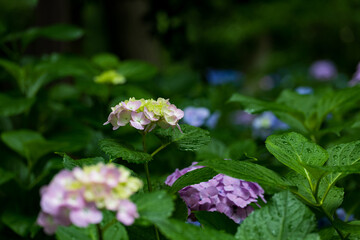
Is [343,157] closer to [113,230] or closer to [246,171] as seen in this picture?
[246,171]

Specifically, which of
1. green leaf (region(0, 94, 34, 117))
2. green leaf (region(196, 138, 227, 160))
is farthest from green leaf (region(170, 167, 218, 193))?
green leaf (region(0, 94, 34, 117))

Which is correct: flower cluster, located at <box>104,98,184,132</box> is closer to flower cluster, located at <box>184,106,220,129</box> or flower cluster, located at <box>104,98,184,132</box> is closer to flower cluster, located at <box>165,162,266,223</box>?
flower cluster, located at <box>165,162,266,223</box>

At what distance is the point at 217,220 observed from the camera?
2.50ft

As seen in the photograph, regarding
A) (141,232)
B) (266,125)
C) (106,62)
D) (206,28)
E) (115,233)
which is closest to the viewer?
(115,233)

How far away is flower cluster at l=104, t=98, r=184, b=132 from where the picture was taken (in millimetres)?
776

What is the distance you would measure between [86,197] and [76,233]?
0.18 meters

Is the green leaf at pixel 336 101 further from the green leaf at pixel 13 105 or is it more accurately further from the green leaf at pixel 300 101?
the green leaf at pixel 13 105

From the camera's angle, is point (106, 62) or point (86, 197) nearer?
point (86, 197)

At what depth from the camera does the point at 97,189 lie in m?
0.50

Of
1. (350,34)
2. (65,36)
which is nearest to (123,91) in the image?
(65,36)

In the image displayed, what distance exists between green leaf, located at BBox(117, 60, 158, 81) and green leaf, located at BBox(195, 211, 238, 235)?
3.84ft

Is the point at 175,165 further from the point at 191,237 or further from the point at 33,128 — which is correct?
the point at 191,237

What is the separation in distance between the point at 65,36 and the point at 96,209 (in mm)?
1453

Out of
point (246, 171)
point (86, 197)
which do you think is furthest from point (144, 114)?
point (86, 197)
